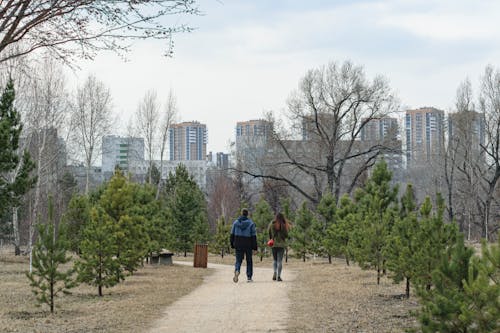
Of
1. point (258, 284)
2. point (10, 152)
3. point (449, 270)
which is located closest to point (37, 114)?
point (10, 152)

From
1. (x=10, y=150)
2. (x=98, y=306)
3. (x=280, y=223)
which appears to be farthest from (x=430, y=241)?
(x=10, y=150)

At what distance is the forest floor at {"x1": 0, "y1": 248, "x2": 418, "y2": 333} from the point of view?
9930 millimetres

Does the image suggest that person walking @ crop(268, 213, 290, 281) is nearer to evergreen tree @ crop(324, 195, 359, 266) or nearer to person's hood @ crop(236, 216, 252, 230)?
person's hood @ crop(236, 216, 252, 230)

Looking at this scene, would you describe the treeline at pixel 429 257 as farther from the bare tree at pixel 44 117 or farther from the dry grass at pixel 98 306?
the bare tree at pixel 44 117

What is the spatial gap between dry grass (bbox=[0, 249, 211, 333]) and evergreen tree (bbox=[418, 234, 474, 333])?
467 centimetres

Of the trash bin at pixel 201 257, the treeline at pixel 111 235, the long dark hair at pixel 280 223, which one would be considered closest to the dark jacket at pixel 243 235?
the long dark hair at pixel 280 223

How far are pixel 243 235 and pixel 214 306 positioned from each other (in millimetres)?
4670

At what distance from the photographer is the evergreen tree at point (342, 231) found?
922 inches

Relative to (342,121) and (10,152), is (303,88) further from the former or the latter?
(10,152)

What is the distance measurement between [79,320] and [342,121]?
97.9 ft

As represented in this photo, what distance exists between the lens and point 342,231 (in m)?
23.9

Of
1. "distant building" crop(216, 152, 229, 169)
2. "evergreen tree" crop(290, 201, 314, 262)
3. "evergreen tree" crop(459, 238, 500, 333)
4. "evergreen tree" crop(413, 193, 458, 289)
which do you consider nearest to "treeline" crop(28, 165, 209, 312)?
"evergreen tree" crop(290, 201, 314, 262)

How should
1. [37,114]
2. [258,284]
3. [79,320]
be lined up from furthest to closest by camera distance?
[37,114] < [258,284] < [79,320]

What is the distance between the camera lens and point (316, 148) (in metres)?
44.2
